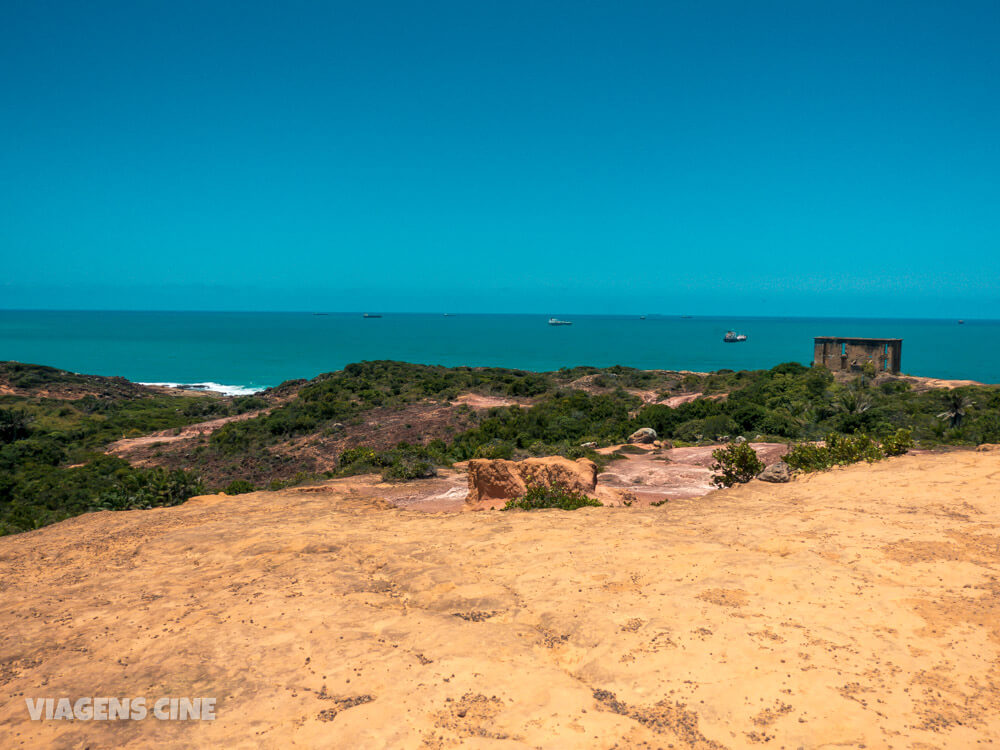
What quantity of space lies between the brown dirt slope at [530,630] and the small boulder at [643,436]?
11396mm

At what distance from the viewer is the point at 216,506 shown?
11992 mm

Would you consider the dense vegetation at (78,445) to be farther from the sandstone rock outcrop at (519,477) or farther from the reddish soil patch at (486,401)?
the reddish soil patch at (486,401)

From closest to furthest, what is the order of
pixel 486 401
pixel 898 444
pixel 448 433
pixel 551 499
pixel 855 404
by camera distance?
pixel 551 499, pixel 898 444, pixel 855 404, pixel 448 433, pixel 486 401

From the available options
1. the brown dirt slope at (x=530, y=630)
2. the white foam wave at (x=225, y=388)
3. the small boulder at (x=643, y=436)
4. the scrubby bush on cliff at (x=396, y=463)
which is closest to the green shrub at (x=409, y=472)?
the scrubby bush on cliff at (x=396, y=463)

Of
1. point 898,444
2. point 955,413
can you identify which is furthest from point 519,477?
point 955,413

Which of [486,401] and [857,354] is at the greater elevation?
[857,354]

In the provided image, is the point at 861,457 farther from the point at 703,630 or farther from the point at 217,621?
the point at 217,621

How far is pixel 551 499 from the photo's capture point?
38.4 feet

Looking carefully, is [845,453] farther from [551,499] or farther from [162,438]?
[162,438]

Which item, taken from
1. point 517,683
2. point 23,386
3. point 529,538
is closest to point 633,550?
point 529,538

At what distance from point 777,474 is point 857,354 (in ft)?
101

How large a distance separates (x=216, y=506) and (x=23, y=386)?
154 feet

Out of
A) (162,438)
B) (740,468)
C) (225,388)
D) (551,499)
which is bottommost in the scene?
(225,388)

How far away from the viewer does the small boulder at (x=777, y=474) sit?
501 inches
